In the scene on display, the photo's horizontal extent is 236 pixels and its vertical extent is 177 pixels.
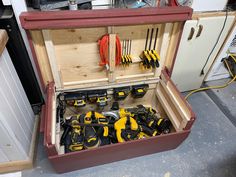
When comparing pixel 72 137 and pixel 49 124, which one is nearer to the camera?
pixel 49 124

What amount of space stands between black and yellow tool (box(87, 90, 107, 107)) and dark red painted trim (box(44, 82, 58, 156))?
25 centimetres

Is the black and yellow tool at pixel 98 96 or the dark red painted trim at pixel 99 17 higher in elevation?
the dark red painted trim at pixel 99 17

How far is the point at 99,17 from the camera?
0.87 m

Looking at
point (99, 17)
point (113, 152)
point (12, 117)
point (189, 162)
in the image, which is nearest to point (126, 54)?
point (99, 17)

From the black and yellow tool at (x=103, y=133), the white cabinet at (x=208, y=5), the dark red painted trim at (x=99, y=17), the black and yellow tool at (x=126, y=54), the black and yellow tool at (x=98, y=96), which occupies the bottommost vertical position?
the black and yellow tool at (x=103, y=133)

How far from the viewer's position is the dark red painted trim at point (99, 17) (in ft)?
2.71

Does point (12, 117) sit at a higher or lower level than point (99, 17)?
lower

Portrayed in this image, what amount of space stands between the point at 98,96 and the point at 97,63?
23 centimetres

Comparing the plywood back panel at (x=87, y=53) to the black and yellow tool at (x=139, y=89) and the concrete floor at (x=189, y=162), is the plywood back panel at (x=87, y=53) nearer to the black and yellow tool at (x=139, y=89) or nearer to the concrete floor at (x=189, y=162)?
the black and yellow tool at (x=139, y=89)

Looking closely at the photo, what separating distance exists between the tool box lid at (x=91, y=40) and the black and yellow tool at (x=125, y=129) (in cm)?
27

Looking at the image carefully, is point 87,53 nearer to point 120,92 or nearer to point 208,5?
point 120,92

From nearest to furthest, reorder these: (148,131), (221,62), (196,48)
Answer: (148,131) < (196,48) < (221,62)

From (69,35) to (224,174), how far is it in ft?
4.31

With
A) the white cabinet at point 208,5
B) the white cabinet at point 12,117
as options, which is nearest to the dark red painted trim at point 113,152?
the white cabinet at point 12,117
